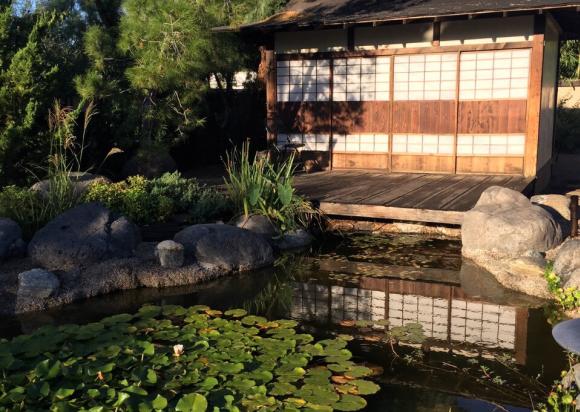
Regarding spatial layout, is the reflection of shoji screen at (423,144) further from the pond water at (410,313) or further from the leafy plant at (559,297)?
the leafy plant at (559,297)

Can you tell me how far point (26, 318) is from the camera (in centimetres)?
502

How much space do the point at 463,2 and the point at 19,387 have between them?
8.53 m

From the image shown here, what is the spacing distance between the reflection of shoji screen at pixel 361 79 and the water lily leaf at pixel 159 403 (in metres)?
8.23

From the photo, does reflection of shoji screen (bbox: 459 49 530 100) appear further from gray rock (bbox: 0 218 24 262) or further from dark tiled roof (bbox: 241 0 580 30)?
gray rock (bbox: 0 218 24 262)

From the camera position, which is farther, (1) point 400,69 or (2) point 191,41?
(1) point 400,69

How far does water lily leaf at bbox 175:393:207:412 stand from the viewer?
126 inches

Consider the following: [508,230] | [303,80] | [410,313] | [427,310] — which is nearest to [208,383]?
[410,313]

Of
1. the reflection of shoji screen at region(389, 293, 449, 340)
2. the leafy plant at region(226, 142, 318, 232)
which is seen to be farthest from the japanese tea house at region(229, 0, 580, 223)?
the reflection of shoji screen at region(389, 293, 449, 340)

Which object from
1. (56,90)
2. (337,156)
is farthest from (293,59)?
(56,90)

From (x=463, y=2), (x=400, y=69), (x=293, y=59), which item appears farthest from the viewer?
(x=293, y=59)

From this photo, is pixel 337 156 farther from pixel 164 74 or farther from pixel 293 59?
pixel 164 74

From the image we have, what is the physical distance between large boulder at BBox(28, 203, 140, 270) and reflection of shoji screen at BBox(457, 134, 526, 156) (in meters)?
5.90

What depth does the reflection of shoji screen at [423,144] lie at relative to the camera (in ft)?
34.0

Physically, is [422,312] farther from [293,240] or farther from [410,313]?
[293,240]
